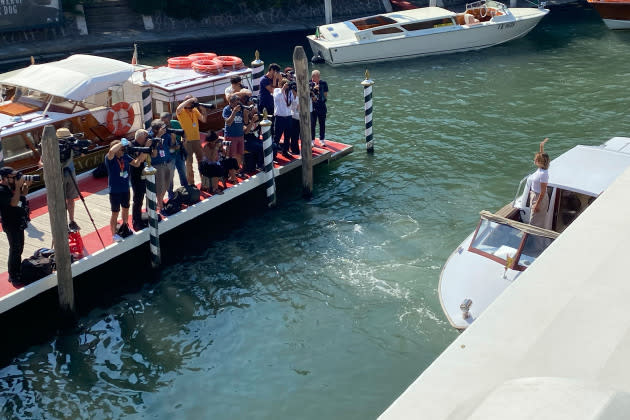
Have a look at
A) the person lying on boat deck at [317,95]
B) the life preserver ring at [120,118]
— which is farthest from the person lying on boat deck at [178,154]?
the person lying on boat deck at [317,95]

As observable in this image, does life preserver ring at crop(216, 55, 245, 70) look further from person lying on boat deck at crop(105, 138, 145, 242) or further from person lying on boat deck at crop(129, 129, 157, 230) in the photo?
person lying on boat deck at crop(105, 138, 145, 242)

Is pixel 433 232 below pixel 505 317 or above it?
below

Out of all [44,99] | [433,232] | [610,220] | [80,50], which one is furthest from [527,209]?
[80,50]

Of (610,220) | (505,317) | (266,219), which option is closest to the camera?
(505,317)

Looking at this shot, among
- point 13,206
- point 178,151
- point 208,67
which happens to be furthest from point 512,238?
point 208,67

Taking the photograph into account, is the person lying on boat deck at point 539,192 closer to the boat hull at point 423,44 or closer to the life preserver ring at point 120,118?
the life preserver ring at point 120,118

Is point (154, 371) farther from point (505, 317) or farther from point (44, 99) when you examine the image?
point (44, 99)

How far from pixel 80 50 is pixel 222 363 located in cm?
2167

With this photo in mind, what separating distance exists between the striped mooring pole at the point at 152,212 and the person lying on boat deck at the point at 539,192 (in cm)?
572

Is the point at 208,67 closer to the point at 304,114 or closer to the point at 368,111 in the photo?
the point at 304,114

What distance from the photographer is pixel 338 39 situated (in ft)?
89.1

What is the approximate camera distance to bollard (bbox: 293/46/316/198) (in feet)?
46.1

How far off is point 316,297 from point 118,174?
11.9 feet

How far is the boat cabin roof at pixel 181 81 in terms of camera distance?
15.5 m
